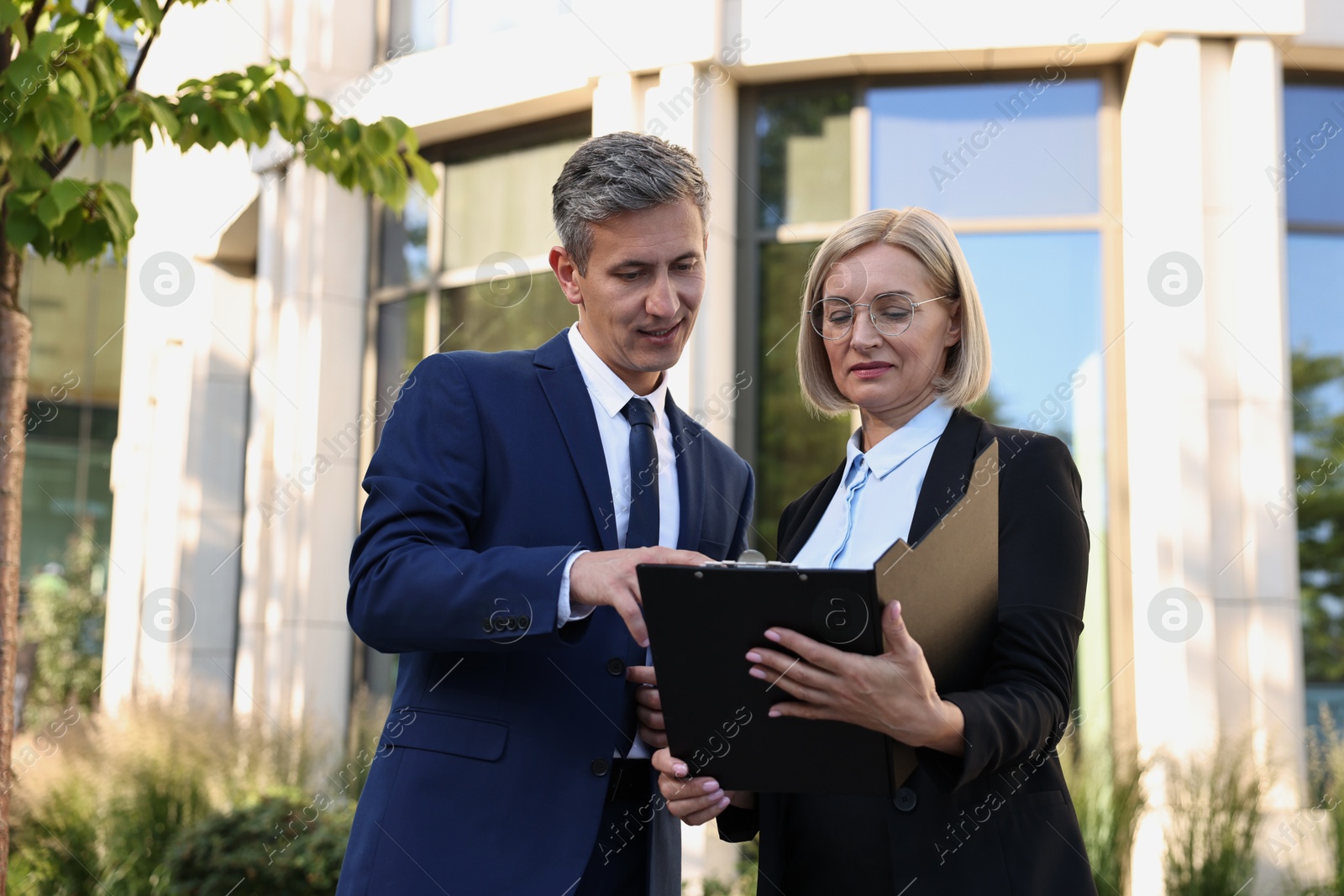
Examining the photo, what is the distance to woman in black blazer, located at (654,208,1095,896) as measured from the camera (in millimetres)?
1888

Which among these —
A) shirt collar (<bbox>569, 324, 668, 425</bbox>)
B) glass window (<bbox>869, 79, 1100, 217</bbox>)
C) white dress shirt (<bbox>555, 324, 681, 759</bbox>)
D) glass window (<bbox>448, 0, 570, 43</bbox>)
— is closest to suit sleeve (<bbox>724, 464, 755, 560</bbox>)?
white dress shirt (<bbox>555, 324, 681, 759</bbox>)

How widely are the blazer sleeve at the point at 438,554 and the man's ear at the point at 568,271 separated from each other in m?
0.33

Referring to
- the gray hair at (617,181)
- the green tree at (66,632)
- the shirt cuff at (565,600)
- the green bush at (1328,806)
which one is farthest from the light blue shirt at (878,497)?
the green tree at (66,632)

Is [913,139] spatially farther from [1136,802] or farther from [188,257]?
[188,257]

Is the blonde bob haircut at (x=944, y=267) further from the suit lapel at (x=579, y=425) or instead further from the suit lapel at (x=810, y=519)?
the suit lapel at (x=579, y=425)

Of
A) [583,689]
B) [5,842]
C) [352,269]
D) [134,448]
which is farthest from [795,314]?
[134,448]

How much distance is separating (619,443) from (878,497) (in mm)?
541

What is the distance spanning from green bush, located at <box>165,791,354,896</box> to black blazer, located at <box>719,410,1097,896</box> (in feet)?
12.7

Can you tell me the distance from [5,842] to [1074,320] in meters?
6.42

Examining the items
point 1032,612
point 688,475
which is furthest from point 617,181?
point 1032,612

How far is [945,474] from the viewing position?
232 cm

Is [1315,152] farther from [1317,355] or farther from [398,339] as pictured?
[398,339]

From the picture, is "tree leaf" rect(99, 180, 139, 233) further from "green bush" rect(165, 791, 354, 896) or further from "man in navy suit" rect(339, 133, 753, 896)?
"green bush" rect(165, 791, 354, 896)

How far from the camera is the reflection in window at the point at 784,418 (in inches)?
318
